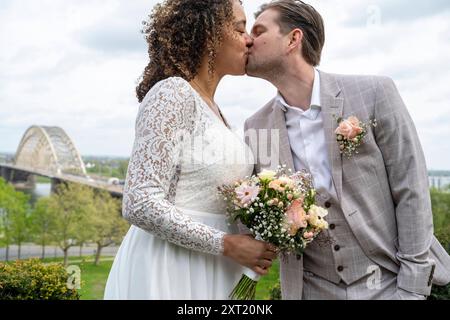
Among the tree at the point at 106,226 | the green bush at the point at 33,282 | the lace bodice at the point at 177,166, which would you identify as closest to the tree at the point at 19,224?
the tree at the point at 106,226

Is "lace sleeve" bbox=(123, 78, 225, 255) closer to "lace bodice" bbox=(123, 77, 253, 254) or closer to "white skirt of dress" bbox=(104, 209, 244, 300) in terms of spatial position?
"lace bodice" bbox=(123, 77, 253, 254)

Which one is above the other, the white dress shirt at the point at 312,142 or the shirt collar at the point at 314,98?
the shirt collar at the point at 314,98

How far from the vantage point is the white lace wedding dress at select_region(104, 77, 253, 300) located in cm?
261

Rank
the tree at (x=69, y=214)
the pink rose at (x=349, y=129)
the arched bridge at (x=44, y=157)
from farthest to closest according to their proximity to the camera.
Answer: the arched bridge at (x=44, y=157) → the tree at (x=69, y=214) → the pink rose at (x=349, y=129)

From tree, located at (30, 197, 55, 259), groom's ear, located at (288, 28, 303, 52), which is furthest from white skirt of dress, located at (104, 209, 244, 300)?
tree, located at (30, 197, 55, 259)

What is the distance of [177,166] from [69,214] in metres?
36.7

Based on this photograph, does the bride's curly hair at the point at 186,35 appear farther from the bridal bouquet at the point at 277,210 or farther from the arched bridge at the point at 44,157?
the arched bridge at the point at 44,157

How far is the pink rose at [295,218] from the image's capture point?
2.65 metres

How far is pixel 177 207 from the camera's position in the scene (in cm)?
280

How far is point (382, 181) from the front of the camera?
3.24 metres

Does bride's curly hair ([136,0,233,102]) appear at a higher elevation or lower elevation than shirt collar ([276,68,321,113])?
higher

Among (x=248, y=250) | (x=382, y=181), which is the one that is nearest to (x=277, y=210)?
(x=248, y=250)

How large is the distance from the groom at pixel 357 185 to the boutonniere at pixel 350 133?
11 mm

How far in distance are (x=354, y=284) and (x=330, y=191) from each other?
58 cm
